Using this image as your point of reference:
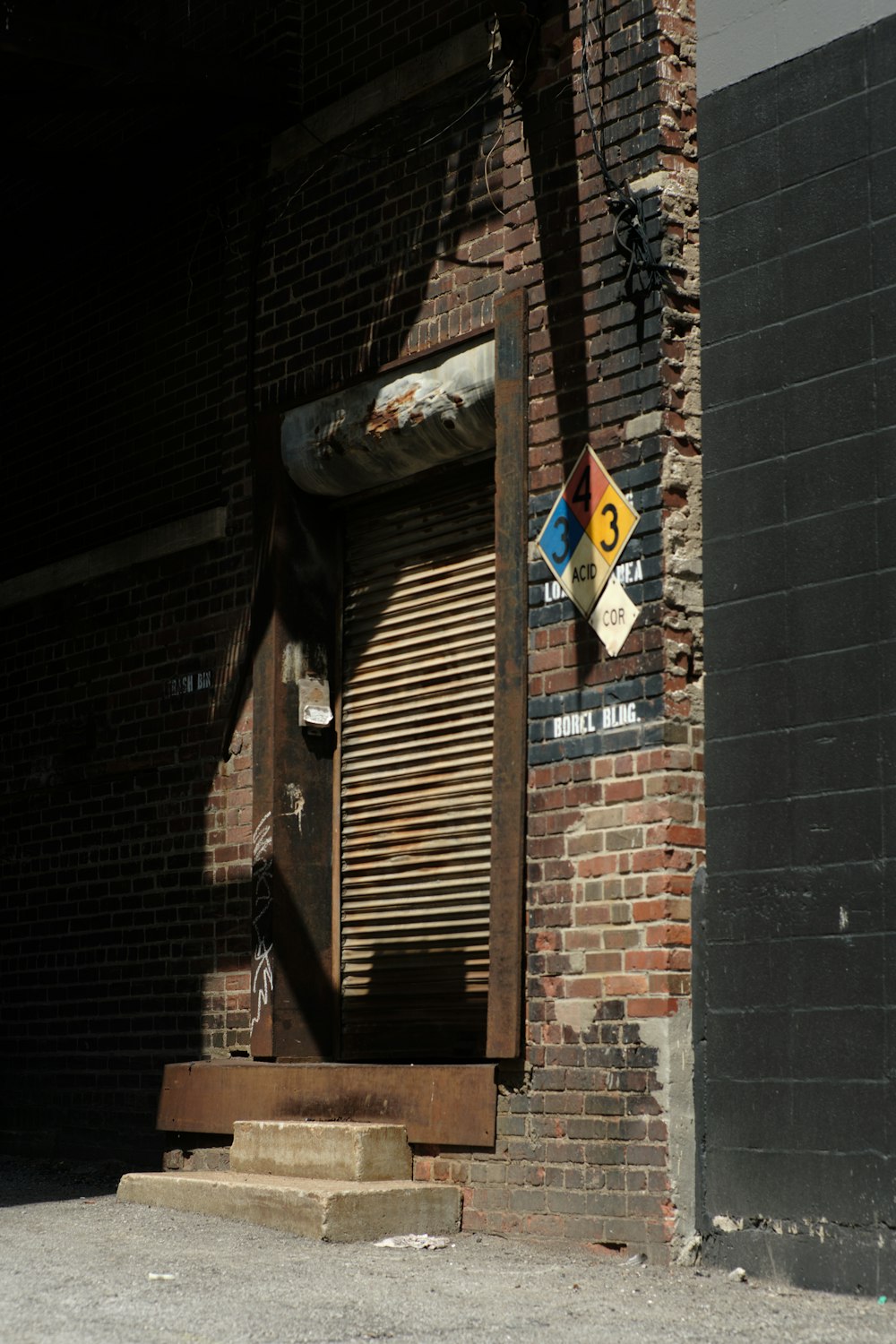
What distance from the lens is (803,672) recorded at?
6.30m

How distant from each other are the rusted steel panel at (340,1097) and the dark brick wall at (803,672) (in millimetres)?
1147

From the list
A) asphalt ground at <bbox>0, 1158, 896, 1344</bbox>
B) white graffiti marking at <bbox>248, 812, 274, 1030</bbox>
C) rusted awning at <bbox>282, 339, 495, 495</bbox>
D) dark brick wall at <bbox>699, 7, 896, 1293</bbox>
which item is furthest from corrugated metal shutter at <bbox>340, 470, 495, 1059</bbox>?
dark brick wall at <bbox>699, 7, 896, 1293</bbox>

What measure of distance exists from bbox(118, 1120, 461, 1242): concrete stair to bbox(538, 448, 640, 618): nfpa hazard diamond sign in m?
2.44

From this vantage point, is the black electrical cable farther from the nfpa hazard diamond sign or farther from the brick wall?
the nfpa hazard diamond sign

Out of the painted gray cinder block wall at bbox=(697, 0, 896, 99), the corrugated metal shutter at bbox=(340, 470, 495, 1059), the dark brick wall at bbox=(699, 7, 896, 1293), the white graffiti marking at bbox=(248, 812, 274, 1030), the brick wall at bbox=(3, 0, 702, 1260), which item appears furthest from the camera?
the white graffiti marking at bbox=(248, 812, 274, 1030)

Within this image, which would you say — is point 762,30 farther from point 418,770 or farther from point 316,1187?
point 316,1187

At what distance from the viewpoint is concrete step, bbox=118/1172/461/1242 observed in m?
6.73

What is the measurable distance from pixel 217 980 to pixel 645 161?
4.60 m

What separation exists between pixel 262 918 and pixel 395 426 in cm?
253

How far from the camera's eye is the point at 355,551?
9000 millimetres

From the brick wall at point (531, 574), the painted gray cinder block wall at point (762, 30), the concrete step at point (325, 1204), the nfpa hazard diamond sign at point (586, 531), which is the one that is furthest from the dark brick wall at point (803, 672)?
the concrete step at point (325, 1204)

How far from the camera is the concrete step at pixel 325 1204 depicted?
6.73m

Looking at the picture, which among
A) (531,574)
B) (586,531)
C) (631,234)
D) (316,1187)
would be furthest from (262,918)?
(631,234)

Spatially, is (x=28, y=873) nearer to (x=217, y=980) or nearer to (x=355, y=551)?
(x=217, y=980)
